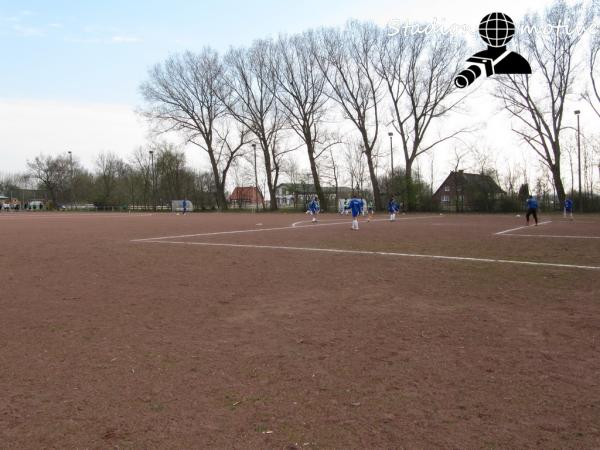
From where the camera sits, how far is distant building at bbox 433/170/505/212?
152ft

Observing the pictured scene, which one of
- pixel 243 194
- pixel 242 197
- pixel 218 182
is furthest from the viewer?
pixel 243 194

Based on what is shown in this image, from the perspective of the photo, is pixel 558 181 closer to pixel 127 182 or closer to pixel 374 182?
pixel 374 182

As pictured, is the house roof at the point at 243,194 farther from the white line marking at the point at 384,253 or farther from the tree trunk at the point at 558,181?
the white line marking at the point at 384,253

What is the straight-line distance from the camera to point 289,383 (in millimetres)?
3967

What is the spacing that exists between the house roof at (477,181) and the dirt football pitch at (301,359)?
39.4 m

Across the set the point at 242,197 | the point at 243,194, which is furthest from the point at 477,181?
A: the point at 243,194

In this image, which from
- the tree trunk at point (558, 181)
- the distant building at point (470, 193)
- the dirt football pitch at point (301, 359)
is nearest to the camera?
the dirt football pitch at point (301, 359)

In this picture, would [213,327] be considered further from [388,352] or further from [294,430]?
[294,430]

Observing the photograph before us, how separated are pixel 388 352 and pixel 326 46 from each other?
164 feet

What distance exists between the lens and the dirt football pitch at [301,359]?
317 cm

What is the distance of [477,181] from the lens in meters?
47.2

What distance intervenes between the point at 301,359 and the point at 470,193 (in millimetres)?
46114

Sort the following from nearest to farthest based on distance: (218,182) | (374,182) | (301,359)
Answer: (301,359) < (374,182) < (218,182)

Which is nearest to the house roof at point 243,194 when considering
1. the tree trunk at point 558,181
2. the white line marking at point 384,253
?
the tree trunk at point 558,181
